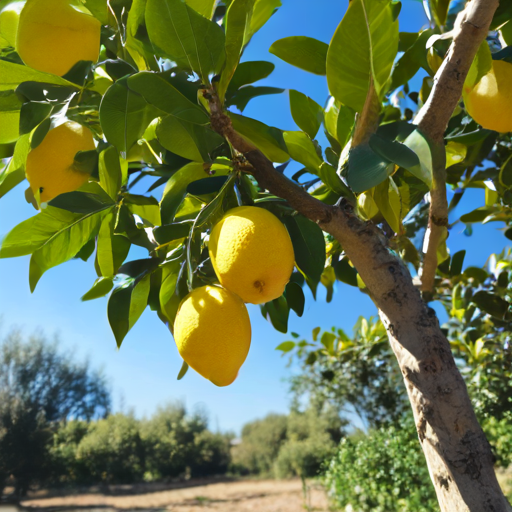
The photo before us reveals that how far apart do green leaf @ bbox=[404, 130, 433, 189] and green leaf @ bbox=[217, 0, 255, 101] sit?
215mm

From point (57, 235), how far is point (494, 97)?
0.56 metres

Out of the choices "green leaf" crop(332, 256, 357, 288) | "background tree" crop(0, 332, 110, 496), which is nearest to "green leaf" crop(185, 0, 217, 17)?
"green leaf" crop(332, 256, 357, 288)

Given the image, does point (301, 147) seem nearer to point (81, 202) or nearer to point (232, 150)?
point (232, 150)

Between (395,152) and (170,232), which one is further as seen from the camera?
(170,232)

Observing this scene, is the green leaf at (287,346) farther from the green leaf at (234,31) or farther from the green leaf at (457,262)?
the green leaf at (234,31)

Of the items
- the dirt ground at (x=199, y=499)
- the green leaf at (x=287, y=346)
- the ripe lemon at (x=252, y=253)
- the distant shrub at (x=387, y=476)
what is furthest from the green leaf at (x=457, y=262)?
the dirt ground at (x=199, y=499)

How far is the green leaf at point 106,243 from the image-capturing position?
1.91 feet

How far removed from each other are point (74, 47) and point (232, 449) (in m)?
15.8

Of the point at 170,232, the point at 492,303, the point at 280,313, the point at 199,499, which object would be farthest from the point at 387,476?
the point at 199,499

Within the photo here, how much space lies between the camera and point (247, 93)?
0.60 m

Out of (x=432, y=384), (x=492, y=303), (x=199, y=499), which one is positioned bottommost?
(x=199, y=499)

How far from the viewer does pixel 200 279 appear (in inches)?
25.5

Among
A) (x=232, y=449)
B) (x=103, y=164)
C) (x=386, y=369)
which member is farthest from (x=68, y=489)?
(x=103, y=164)

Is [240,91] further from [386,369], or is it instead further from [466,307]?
[386,369]
